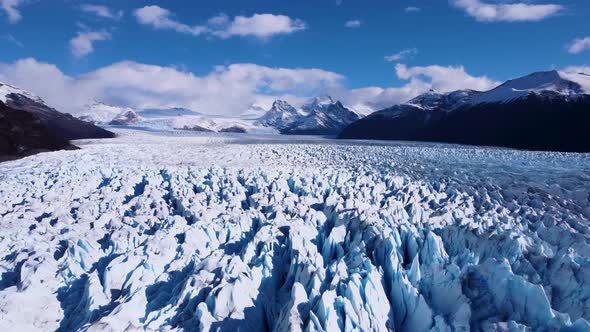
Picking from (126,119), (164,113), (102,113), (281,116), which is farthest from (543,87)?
(102,113)

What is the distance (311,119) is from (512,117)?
5911 cm

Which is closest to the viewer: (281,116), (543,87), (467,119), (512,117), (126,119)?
(512,117)

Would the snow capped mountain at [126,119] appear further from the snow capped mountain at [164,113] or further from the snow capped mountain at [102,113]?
the snow capped mountain at [164,113]

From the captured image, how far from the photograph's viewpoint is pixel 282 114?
362ft

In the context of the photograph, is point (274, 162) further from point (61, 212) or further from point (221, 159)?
point (61, 212)

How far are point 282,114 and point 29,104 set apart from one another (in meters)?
75.2

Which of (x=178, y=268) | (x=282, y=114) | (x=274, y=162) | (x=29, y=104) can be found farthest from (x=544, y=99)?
(x=282, y=114)

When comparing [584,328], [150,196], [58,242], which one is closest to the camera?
[584,328]

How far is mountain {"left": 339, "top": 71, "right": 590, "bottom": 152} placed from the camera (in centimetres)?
2834

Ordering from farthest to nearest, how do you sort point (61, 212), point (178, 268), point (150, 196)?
1. point (150, 196)
2. point (61, 212)
3. point (178, 268)

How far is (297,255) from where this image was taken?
18.6 ft

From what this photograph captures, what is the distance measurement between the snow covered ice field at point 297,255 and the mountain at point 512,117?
2255 cm

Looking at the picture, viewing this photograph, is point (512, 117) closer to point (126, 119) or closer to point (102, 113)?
point (126, 119)

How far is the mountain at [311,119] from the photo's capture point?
8556 cm
